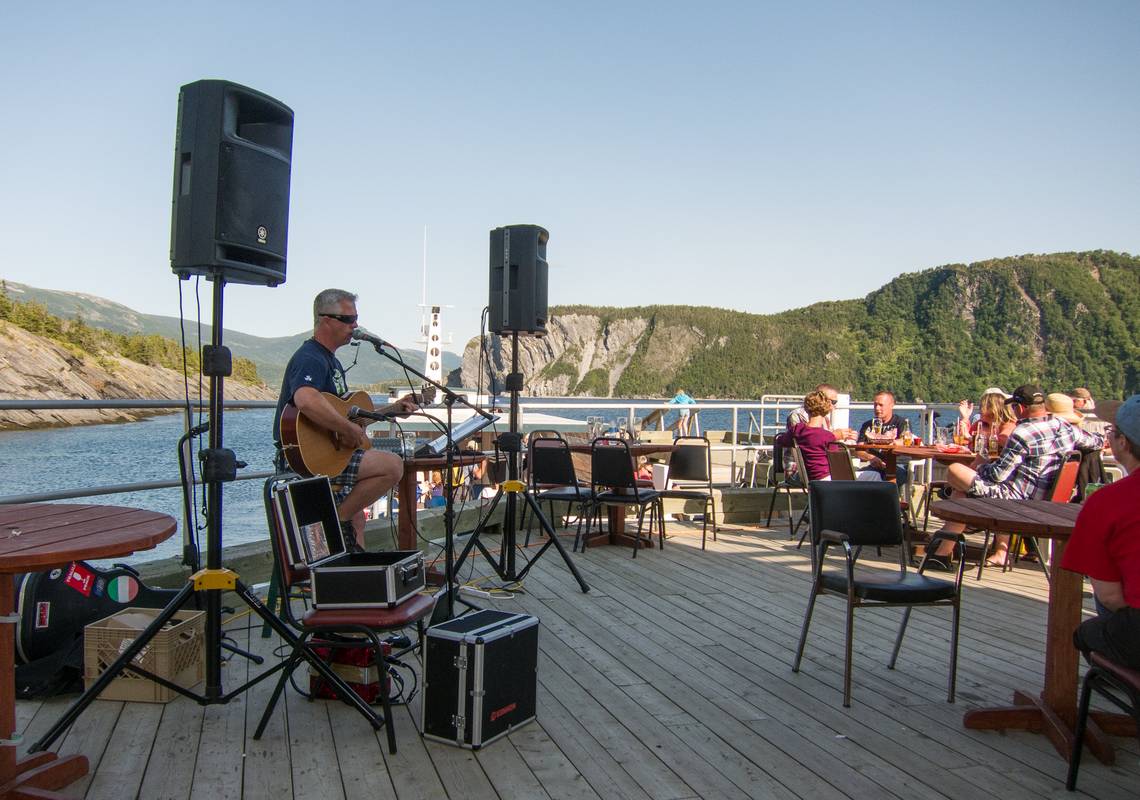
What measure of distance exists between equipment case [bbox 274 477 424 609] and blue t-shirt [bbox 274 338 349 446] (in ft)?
1.47

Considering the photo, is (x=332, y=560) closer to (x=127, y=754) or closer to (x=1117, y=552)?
(x=127, y=754)

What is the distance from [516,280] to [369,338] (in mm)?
1563

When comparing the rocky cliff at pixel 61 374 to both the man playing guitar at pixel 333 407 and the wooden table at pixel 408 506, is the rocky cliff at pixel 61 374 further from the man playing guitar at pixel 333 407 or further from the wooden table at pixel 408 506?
the man playing guitar at pixel 333 407

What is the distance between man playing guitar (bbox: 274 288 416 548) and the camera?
11.6 feet

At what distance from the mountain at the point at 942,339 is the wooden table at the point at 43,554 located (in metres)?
59.9

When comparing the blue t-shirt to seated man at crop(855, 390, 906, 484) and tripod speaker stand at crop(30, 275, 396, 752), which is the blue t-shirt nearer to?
tripod speaker stand at crop(30, 275, 396, 752)

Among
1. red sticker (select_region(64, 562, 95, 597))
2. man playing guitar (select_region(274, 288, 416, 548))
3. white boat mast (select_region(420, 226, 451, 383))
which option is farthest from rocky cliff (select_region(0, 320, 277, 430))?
red sticker (select_region(64, 562, 95, 597))

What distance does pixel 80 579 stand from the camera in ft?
10.5

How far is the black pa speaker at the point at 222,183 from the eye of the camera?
2.83 meters

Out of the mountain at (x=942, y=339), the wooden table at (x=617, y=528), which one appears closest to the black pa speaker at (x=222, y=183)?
the wooden table at (x=617, y=528)

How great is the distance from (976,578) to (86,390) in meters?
22.7

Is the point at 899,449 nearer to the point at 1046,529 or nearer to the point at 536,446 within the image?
the point at 536,446

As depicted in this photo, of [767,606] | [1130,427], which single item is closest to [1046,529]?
[1130,427]

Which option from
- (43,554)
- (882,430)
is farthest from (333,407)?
(882,430)
